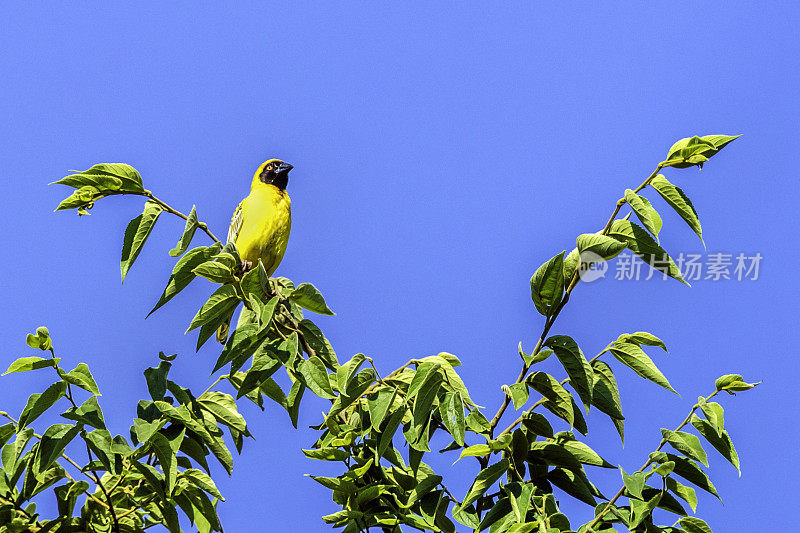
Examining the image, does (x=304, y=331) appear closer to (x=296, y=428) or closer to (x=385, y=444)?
(x=296, y=428)

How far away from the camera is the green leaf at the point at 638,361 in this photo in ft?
7.88

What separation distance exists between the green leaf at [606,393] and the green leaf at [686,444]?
225mm

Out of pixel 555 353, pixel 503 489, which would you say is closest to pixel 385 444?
pixel 503 489

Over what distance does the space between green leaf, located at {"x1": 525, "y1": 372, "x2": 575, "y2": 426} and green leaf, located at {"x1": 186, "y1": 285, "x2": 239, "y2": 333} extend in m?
0.96

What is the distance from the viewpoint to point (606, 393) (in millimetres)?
2422

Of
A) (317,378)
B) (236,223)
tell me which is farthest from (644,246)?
(236,223)

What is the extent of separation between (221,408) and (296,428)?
0.28 m

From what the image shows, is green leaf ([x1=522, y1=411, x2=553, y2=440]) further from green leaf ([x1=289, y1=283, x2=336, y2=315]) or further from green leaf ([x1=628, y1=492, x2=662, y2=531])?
green leaf ([x1=289, y1=283, x2=336, y2=315])

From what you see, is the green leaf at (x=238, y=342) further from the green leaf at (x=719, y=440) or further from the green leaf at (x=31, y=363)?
the green leaf at (x=719, y=440)

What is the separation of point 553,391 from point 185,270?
3.93 ft

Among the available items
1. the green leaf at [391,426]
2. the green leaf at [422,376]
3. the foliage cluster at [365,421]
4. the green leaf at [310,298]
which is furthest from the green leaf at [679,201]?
the green leaf at [310,298]

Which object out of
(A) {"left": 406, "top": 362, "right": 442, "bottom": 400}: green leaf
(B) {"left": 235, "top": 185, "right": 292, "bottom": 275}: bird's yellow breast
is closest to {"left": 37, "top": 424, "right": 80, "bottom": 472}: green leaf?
(A) {"left": 406, "top": 362, "right": 442, "bottom": 400}: green leaf

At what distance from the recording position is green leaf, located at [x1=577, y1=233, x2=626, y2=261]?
2.19 metres

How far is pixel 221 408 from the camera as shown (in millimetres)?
2834
